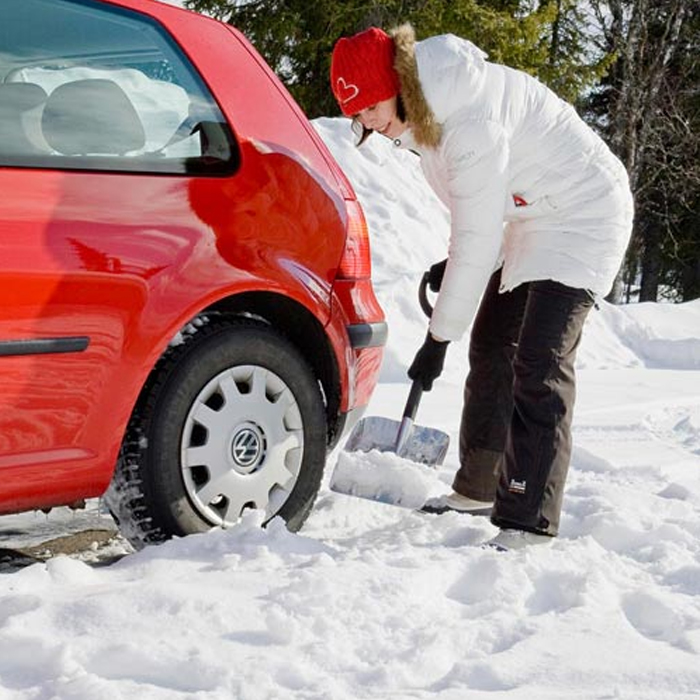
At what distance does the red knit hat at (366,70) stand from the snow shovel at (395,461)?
0.91 m

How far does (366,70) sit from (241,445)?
1122 millimetres

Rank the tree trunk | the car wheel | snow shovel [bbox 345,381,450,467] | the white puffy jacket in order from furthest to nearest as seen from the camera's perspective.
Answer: the tree trunk
snow shovel [bbox 345,381,450,467]
the white puffy jacket
the car wheel

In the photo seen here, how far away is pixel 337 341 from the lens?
3596 millimetres

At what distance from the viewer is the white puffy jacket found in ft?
10.8

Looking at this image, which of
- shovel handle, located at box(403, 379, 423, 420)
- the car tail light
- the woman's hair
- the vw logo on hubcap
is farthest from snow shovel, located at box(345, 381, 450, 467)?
the woman's hair

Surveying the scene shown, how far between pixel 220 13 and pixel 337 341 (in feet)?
46.1

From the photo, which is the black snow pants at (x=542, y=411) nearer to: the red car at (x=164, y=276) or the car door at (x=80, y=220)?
the red car at (x=164, y=276)

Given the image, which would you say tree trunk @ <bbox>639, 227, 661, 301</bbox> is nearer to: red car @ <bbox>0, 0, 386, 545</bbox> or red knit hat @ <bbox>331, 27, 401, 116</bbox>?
red car @ <bbox>0, 0, 386, 545</bbox>

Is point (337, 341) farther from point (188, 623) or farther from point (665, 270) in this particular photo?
point (665, 270)

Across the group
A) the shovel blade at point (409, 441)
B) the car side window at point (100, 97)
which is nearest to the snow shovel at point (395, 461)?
the shovel blade at point (409, 441)

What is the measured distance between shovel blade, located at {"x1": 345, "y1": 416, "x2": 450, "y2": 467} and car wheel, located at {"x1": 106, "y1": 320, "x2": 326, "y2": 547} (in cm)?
73

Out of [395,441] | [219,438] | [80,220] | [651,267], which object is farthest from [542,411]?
[651,267]

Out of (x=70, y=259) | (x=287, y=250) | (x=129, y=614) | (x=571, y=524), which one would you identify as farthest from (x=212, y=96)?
(x=571, y=524)

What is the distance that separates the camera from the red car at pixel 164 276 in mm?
2850
